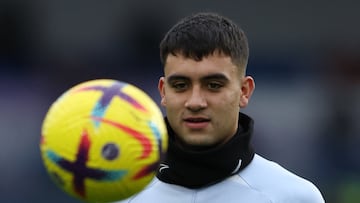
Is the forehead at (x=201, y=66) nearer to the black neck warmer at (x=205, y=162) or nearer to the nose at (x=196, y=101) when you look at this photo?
the nose at (x=196, y=101)

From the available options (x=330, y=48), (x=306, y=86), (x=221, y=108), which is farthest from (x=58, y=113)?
(x=330, y=48)

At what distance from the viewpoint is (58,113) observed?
12.1 ft

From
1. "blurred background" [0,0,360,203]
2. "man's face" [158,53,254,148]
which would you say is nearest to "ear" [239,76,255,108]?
"man's face" [158,53,254,148]

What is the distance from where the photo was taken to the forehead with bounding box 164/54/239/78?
14.0ft

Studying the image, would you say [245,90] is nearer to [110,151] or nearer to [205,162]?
[205,162]

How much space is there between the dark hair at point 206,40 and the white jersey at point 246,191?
0.50m

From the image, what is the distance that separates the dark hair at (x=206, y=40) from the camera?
434 centimetres

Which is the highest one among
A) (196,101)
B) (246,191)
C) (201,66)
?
(201,66)

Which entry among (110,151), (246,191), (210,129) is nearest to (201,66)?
(210,129)

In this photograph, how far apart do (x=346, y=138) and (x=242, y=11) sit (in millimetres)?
2560

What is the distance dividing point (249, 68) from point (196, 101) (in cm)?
729

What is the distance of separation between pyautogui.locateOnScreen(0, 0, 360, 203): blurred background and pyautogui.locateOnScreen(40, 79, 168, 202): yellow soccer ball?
22.4 feet

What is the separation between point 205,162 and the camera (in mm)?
4367

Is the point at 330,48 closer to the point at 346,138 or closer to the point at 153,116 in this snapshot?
the point at 346,138
